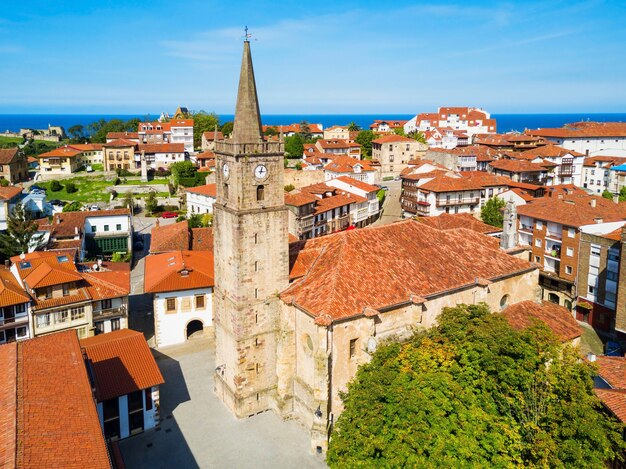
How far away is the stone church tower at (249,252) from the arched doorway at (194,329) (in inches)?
457

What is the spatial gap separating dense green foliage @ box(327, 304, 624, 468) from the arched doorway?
21.5m

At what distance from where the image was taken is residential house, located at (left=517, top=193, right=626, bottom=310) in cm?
5947

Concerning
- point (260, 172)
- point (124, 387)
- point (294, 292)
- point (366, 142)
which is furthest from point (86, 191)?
point (294, 292)

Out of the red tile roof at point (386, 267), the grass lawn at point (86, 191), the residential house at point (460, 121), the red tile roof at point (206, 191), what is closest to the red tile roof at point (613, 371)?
the red tile roof at point (386, 267)

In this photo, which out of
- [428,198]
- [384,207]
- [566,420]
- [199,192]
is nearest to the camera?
[566,420]

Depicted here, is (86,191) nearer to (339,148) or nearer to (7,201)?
(7,201)

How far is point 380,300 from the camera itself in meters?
34.0

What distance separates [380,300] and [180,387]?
18287 mm

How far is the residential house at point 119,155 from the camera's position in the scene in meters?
133

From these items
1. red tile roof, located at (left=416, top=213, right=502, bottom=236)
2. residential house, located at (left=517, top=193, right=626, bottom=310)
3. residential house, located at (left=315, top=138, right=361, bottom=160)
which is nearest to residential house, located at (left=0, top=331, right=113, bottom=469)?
red tile roof, located at (left=416, top=213, right=502, bottom=236)

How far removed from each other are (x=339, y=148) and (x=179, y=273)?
→ 9237 centimetres

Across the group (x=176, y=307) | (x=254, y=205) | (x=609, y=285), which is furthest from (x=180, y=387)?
(x=609, y=285)

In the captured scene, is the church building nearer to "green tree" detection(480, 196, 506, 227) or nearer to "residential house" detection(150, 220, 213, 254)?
"residential house" detection(150, 220, 213, 254)

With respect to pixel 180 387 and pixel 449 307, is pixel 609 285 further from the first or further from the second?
pixel 180 387
